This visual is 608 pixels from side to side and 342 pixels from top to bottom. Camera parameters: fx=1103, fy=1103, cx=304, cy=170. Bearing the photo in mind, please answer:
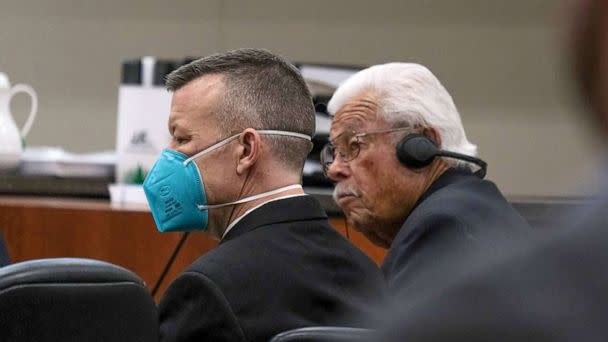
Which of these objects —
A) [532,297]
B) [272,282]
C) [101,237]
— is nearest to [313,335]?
[272,282]

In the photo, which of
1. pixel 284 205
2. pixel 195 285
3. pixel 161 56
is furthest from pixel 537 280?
pixel 161 56

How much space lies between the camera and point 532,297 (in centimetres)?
44

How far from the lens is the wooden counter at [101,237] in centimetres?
284

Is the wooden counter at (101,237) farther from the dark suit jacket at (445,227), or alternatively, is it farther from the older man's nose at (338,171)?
the dark suit jacket at (445,227)

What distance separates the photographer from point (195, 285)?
4.89 ft

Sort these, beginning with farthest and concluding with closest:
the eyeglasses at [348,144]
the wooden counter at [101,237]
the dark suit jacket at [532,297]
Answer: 1. the wooden counter at [101,237]
2. the eyeglasses at [348,144]
3. the dark suit jacket at [532,297]

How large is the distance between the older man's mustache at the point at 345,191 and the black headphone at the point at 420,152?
0.47ft

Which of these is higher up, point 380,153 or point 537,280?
point 537,280

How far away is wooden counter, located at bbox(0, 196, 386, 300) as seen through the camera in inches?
112

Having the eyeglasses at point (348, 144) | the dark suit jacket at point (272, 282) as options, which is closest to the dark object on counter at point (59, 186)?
the eyeglasses at point (348, 144)

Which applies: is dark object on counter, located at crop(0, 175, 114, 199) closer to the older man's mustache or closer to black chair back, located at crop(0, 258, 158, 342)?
the older man's mustache

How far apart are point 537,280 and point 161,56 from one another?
4835mm

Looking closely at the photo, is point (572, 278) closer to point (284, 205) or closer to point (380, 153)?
point (284, 205)

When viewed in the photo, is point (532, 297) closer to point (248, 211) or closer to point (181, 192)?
point (248, 211)
